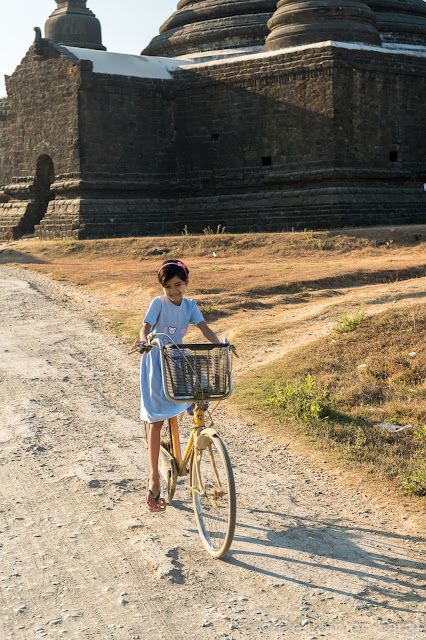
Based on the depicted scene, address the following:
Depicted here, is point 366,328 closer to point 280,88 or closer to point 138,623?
point 138,623

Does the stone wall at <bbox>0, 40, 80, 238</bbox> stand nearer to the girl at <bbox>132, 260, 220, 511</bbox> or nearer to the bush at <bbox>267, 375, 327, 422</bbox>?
the bush at <bbox>267, 375, 327, 422</bbox>

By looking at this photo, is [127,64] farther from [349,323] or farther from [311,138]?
[349,323]

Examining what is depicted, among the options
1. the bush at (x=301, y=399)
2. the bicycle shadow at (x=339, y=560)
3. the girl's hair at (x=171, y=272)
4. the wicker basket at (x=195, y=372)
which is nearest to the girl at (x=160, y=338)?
the girl's hair at (x=171, y=272)

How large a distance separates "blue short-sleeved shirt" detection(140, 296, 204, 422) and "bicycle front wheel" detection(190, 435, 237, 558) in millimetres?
297

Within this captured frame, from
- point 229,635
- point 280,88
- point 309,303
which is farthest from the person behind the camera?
point 280,88

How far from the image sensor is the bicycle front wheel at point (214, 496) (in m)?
3.31

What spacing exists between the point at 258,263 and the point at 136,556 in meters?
11.0

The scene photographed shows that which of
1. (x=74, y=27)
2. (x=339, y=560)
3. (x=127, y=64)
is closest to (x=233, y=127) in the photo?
(x=127, y=64)

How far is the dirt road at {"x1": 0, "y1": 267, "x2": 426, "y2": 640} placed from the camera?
9.46ft

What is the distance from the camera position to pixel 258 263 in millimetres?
14172

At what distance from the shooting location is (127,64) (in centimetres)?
1970

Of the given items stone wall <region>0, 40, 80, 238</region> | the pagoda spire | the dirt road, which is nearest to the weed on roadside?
the dirt road

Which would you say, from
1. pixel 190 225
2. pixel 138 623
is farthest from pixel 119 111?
pixel 138 623

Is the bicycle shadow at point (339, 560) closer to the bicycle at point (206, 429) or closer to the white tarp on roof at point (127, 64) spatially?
the bicycle at point (206, 429)
